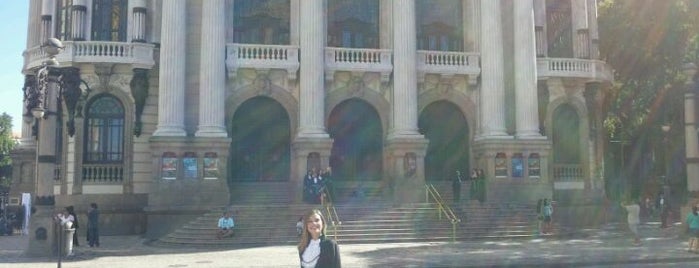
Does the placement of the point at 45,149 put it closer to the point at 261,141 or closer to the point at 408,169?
the point at 261,141

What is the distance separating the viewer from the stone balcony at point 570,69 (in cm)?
3381

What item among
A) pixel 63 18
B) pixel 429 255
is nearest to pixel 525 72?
pixel 429 255

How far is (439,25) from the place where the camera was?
34781 mm

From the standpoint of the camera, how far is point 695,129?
25.0 m

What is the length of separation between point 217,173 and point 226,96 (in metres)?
3.78

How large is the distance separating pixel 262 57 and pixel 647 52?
19020 mm

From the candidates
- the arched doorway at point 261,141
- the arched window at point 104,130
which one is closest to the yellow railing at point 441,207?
the arched doorway at point 261,141

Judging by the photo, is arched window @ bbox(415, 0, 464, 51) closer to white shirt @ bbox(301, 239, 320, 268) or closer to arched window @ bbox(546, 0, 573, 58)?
arched window @ bbox(546, 0, 573, 58)

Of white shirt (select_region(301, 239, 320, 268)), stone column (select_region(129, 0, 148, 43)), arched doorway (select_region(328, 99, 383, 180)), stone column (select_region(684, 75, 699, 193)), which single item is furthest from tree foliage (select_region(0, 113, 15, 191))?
white shirt (select_region(301, 239, 320, 268))

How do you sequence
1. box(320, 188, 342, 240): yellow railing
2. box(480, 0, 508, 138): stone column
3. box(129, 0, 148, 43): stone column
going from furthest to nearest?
box(480, 0, 508, 138): stone column, box(129, 0, 148, 43): stone column, box(320, 188, 342, 240): yellow railing

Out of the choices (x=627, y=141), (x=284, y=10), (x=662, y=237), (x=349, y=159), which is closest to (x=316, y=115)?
(x=349, y=159)

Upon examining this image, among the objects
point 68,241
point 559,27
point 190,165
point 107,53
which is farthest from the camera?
point 559,27

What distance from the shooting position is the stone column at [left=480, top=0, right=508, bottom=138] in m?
31.8

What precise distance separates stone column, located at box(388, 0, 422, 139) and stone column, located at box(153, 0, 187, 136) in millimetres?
9431
